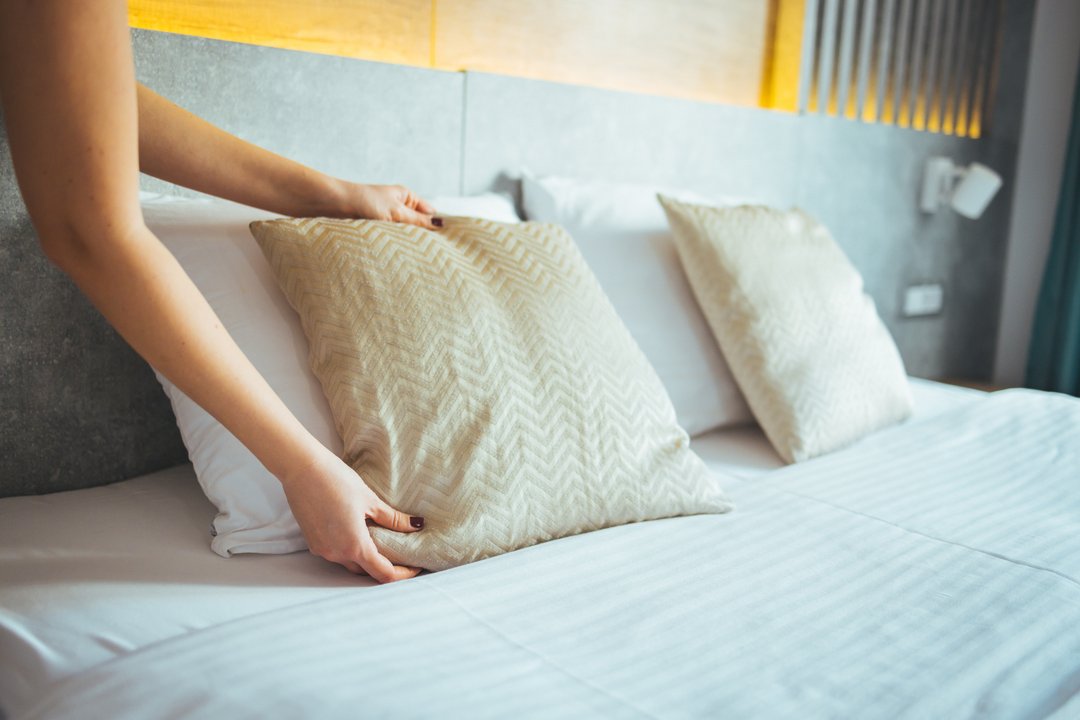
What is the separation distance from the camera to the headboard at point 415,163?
113cm

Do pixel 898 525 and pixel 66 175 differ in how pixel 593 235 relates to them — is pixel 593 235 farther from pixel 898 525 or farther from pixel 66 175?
pixel 66 175

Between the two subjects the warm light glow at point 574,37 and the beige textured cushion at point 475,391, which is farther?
the warm light glow at point 574,37

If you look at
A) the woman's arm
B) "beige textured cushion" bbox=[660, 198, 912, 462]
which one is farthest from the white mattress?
the woman's arm

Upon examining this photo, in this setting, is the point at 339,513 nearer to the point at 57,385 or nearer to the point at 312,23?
the point at 57,385

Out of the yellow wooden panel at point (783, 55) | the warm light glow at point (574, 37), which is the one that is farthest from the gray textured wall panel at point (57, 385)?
the yellow wooden panel at point (783, 55)

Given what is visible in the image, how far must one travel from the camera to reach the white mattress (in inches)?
28.6

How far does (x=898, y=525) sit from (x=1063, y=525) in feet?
0.68

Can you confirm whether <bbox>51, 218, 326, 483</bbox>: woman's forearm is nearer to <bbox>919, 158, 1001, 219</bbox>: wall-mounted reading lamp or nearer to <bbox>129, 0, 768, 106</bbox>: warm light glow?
<bbox>129, 0, 768, 106</bbox>: warm light glow

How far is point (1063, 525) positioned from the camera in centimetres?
106

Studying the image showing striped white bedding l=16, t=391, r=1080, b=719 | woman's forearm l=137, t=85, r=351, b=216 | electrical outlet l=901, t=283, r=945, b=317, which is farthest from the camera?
electrical outlet l=901, t=283, r=945, b=317

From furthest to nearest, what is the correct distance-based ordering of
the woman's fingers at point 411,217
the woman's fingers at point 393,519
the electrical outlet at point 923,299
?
the electrical outlet at point 923,299, the woman's fingers at point 411,217, the woman's fingers at point 393,519

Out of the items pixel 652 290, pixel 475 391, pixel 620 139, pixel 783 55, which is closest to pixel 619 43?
pixel 620 139

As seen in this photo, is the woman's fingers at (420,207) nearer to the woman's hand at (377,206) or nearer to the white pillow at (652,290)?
the woman's hand at (377,206)

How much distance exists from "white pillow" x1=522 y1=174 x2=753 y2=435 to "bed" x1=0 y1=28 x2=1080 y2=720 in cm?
18
